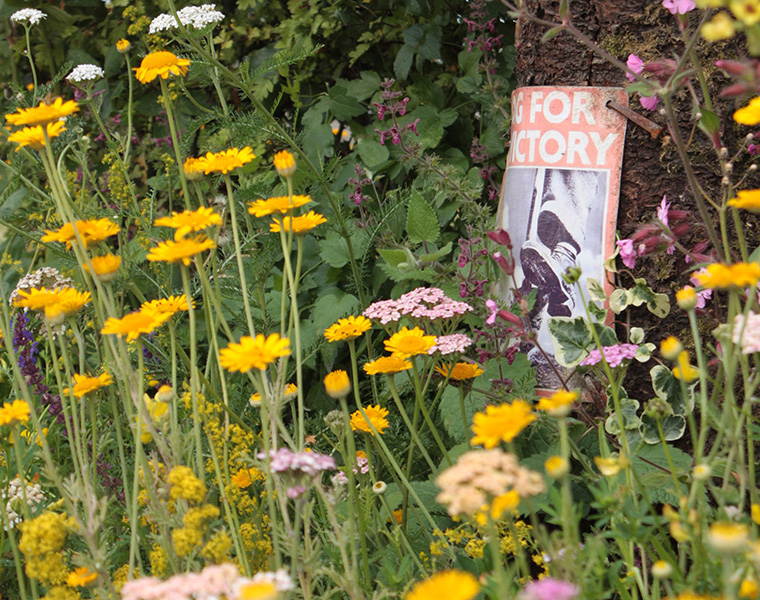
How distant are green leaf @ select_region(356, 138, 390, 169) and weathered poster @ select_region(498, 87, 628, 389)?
2.51 ft

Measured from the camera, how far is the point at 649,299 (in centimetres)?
147

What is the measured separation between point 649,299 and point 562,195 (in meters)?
0.27

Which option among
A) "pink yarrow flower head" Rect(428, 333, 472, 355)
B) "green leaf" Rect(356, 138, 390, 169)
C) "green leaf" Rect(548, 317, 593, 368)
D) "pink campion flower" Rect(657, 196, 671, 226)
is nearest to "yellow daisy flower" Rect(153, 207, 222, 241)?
"pink yarrow flower head" Rect(428, 333, 472, 355)

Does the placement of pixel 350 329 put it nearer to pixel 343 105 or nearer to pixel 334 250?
pixel 334 250

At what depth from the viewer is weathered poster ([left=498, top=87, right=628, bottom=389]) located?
60.3 inches

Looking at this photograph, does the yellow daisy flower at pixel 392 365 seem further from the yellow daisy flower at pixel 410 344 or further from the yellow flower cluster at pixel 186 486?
the yellow flower cluster at pixel 186 486

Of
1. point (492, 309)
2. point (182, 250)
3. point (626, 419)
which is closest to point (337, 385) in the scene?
point (182, 250)

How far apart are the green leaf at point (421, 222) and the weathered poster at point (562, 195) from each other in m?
0.21

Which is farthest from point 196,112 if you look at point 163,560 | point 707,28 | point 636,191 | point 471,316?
point 707,28

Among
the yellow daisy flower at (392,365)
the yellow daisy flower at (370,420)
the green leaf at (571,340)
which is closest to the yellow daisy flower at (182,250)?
the yellow daisy flower at (392,365)

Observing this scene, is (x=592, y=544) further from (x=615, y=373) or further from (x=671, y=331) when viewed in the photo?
(x=671, y=331)

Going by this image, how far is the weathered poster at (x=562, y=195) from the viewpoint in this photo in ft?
5.02

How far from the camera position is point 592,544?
0.79 meters

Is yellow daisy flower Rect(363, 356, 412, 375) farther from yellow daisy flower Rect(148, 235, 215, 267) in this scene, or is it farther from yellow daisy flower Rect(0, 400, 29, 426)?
yellow daisy flower Rect(0, 400, 29, 426)
